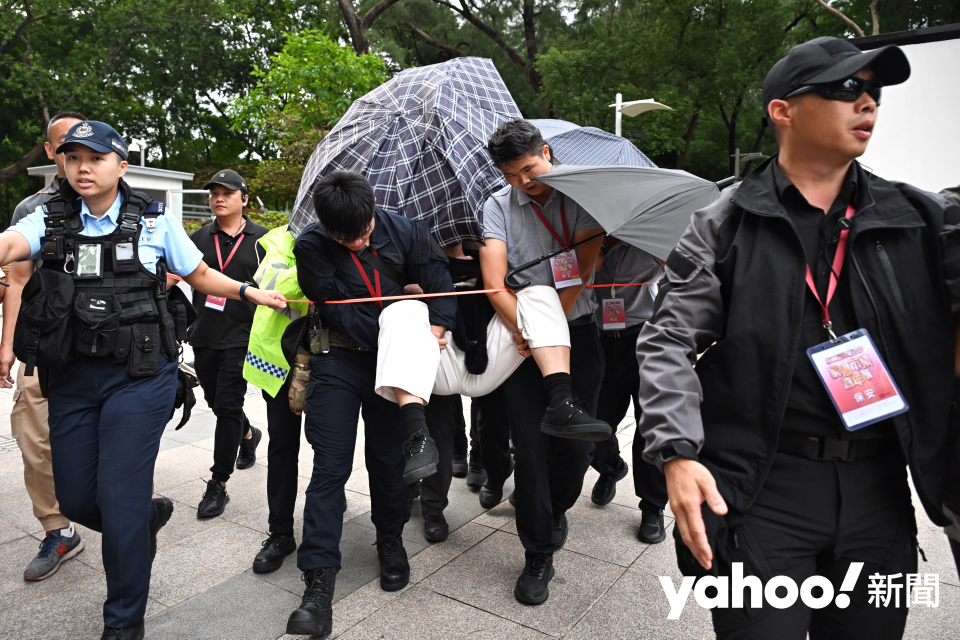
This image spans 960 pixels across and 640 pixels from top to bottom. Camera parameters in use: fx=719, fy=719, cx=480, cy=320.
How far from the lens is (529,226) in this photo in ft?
11.2

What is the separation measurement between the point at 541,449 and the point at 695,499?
5.63 ft

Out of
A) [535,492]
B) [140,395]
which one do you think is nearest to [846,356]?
[535,492]

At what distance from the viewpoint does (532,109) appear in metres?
25.4

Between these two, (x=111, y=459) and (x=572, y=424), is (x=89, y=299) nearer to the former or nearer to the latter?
(x=111, y=459)

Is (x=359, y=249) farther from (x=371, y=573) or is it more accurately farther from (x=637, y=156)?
(x=637, y=156)

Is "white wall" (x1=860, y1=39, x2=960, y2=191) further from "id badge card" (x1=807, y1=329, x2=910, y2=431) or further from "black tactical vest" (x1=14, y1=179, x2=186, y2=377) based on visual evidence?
"black tactical vest" (x1=14, y1=179, x2=186, y2=377)

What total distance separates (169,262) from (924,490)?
2.87m

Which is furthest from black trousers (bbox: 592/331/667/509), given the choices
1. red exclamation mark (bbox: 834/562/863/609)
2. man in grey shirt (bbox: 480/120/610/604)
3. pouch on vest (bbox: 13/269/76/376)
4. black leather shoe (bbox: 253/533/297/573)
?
pouch on vest (bbox: 13/269/76/376)

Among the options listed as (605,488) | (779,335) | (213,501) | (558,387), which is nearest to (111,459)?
(213,501)

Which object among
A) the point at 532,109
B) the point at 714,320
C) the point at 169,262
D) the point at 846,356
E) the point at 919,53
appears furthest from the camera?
the point at 532,109

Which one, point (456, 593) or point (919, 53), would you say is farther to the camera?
point (919, 53)

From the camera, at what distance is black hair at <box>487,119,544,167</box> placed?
3.21 m

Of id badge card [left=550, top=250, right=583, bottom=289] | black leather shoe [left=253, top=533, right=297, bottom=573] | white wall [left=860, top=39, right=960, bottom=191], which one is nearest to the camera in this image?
id badge card [left=550, top=250, right=583, bottom=289]

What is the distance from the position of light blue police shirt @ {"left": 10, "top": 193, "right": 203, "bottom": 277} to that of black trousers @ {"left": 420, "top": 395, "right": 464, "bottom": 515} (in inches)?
58.5
